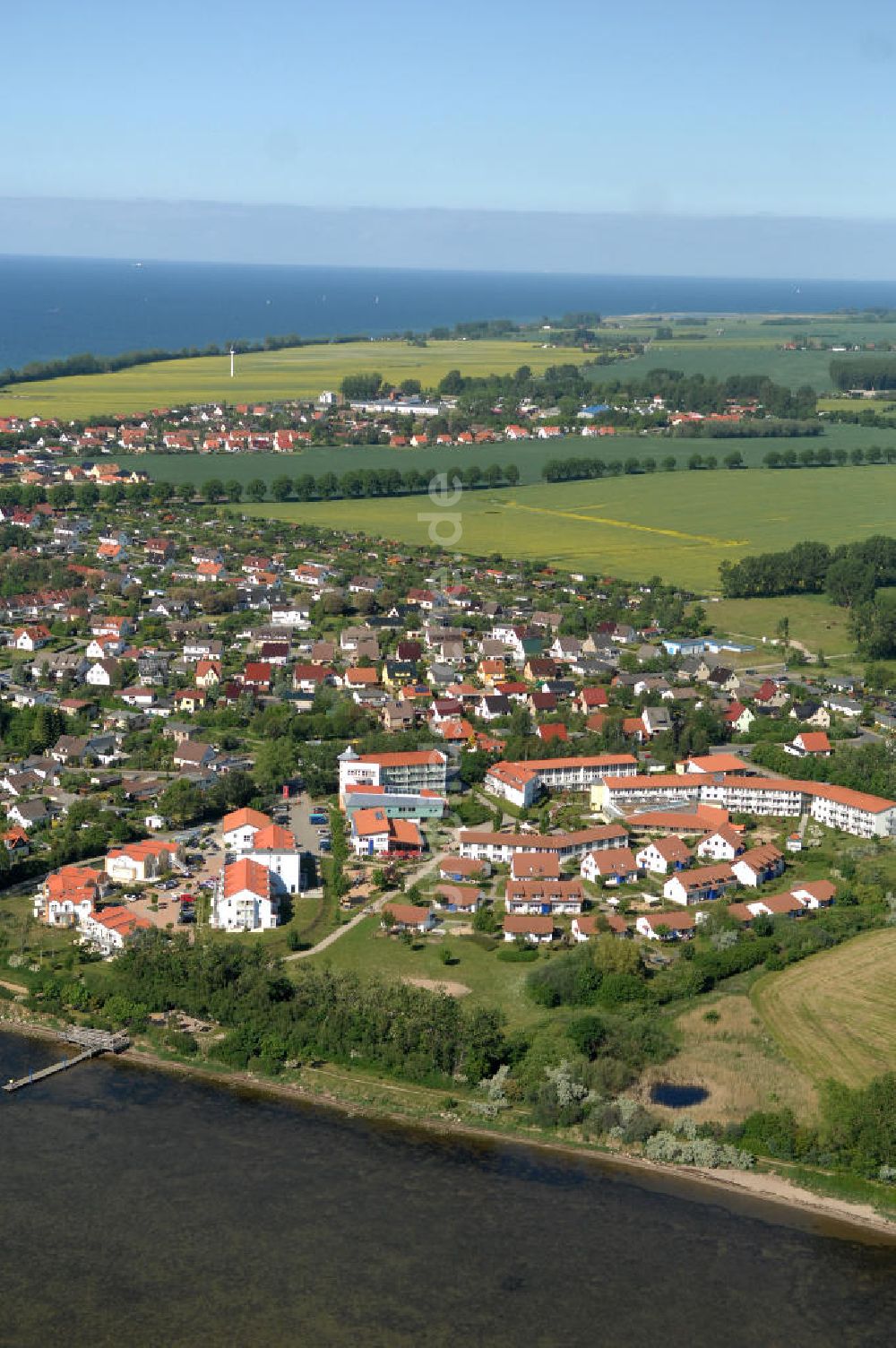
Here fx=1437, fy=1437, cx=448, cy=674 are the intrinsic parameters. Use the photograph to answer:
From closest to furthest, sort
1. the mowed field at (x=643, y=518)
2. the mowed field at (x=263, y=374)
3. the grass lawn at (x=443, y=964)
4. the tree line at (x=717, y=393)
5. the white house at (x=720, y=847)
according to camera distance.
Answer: the grass lawn at (x=443, y=964) < the white house at (x=720, y=847) < the mowed field at (x=643, y=518) < the mowed field at (x=263, y=374) < the tree line at (x=717, y=393)

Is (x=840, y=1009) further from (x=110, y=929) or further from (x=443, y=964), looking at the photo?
(x=110, y=929)

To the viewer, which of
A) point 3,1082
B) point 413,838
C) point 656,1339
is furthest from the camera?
point 413,838

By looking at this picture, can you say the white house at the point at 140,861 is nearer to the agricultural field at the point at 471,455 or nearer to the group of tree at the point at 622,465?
the agricultural field at the point at 471,455

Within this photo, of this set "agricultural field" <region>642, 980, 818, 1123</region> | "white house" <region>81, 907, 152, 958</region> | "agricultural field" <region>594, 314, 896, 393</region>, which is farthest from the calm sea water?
"agricultural field" <region>594, 314, 896, 393</region>

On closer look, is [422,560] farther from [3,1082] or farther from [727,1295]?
[727,1295]

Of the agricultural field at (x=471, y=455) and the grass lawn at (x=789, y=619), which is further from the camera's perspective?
the agricultural field at (x=471, y=455)

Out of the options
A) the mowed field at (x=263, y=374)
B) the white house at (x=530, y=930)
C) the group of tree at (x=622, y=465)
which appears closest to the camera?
the white house at (x=530, y=930)

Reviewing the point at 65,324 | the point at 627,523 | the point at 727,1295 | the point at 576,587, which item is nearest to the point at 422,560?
the point at 576,587

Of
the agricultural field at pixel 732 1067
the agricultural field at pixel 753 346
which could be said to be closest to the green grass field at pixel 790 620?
the agricultural field at pixel 732 1067
